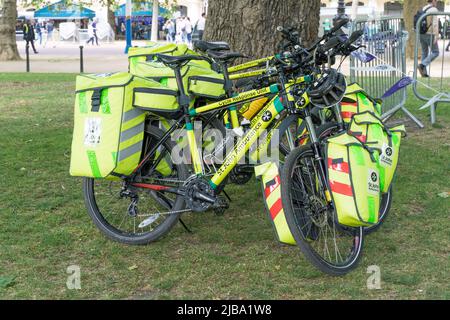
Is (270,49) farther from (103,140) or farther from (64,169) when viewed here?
(103,140)

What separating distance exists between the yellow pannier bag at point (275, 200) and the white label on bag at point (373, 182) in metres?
0.53

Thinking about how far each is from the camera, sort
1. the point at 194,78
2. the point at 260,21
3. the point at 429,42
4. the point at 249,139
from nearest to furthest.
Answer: the point at 249,139
the point at 194,78
the point at 260,21
the point at 429,42

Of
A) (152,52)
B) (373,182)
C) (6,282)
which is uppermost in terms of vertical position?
(152,52)

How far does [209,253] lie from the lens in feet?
14.9

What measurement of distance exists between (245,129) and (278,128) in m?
0.35

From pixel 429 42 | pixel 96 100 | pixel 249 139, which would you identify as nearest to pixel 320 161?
pixel 249 139

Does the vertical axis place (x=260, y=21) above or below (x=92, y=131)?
above

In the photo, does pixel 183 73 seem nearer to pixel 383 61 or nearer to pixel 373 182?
pixel 373 182

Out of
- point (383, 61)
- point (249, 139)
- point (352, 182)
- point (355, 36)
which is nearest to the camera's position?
point (352, 182)

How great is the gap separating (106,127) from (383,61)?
506 centimetres

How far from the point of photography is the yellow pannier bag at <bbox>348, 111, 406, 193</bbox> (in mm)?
4305

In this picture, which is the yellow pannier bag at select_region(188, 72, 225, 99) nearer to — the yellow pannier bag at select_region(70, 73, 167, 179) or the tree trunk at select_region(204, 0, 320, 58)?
the yellow pannier bag at select_region(70, 73, 167, 179)

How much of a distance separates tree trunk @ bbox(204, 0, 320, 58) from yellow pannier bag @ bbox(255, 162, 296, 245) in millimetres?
2887

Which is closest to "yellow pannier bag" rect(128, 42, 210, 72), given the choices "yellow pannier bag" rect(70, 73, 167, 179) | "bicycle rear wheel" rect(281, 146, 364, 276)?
"yellow pannier bag" rect(70, 73, 167, 179)
